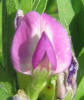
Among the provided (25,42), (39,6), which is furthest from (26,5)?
(25,42)

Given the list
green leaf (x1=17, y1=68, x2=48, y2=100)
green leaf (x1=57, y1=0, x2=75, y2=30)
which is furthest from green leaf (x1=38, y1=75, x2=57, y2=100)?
green leaf (x1=57, y1=0, x2=75, y2=30)

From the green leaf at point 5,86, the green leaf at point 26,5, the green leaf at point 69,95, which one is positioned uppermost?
the green leaf at point 26,5

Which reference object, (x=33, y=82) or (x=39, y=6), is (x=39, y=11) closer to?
(x=39, y=6)

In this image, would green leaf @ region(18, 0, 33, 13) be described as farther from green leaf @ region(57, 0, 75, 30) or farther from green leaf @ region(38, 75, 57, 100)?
green leaf @ region(38, 75, 57, 100)

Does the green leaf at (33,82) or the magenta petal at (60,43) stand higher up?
the magenta petal at (60,43)

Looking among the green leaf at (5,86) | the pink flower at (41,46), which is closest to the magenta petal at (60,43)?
the pink flower at (41,46)

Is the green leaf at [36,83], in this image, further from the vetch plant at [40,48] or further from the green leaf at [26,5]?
the green leaf at [26,5]

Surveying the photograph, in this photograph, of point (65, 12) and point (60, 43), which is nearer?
point (60, 43)
